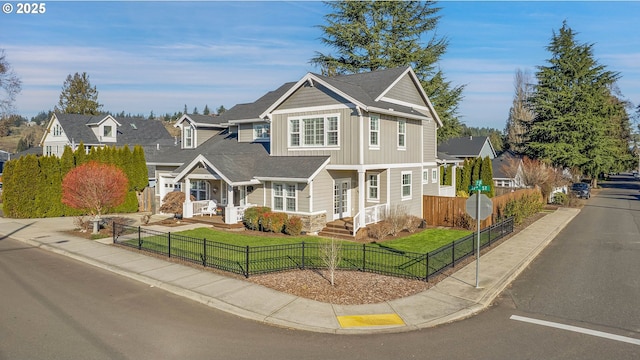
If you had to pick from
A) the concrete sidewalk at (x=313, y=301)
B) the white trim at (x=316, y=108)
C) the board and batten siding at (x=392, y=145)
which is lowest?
the concrete sidewalk at (x=313, y=301)

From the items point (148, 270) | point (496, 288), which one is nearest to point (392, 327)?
point (496, 288)

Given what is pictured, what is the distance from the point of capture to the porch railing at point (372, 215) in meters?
20.1

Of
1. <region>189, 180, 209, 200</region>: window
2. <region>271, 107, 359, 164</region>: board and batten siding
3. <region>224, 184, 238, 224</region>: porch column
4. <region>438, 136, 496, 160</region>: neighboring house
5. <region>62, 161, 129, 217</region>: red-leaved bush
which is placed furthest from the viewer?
<region>438, 136, 496, 160</region>: neighboring house

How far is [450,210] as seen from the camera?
2430 cm

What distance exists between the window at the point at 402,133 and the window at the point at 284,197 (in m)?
6.97

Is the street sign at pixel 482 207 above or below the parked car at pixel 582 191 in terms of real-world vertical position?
above

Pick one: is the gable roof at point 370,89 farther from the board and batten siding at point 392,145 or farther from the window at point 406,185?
the window at point 406,185

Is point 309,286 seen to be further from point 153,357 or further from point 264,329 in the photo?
point 153,357

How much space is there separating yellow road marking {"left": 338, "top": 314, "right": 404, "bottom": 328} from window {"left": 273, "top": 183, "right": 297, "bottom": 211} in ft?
38.2

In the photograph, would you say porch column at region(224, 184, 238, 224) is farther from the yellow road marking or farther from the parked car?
the parked car

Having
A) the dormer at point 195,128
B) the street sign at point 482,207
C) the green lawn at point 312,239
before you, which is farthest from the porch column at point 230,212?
the street sign at point 482,207

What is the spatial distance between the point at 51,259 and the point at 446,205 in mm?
20039

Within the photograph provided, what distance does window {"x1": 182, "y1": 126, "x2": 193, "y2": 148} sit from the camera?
30.8 m

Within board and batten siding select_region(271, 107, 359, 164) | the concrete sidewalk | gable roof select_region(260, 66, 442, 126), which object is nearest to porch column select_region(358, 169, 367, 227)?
board and batten siding select_region(271, 107, 359, 164)
